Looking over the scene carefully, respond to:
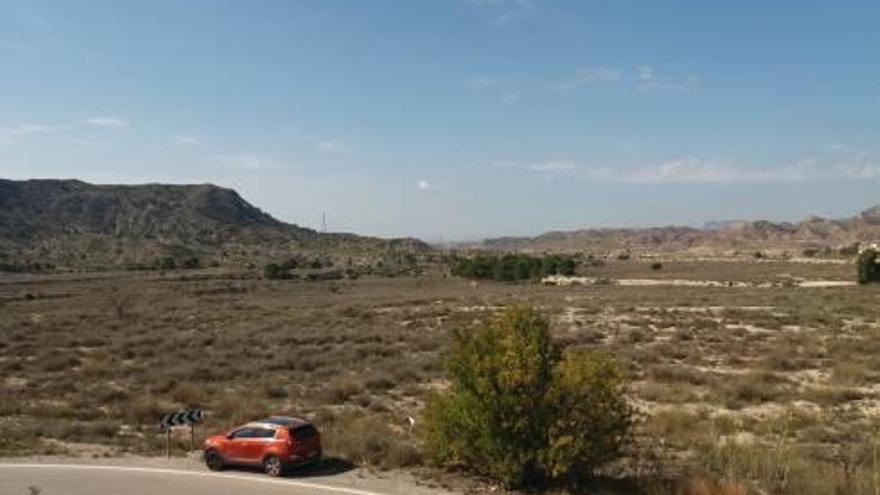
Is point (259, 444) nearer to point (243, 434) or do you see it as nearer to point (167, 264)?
point (243, 434)

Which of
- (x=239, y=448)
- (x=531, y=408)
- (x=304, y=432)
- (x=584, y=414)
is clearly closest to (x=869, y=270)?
(x=584, y=414)

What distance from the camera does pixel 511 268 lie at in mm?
111312

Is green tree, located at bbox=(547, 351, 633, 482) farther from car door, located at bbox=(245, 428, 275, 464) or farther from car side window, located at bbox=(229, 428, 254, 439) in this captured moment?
car side window, located at bbox=(229, 428, 254, 439)

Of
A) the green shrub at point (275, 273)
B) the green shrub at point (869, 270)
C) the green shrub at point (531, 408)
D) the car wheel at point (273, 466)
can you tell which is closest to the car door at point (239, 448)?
the car wheel at point (273, 466)

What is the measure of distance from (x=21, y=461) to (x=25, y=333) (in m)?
32.5

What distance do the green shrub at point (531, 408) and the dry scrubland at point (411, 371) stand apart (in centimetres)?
171

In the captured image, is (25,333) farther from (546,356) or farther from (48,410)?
(546,356)

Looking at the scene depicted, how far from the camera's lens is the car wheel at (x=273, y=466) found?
17844 millimetres

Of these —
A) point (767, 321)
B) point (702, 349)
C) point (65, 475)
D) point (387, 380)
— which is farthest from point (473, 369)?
point (767, 321)

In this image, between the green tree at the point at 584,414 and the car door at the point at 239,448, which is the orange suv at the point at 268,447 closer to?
the car door at the point at 239,448

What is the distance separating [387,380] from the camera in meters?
31.2

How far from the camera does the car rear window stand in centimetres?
1809

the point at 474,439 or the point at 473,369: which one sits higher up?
the point at 473,369

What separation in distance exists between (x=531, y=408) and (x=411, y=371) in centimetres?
1686
